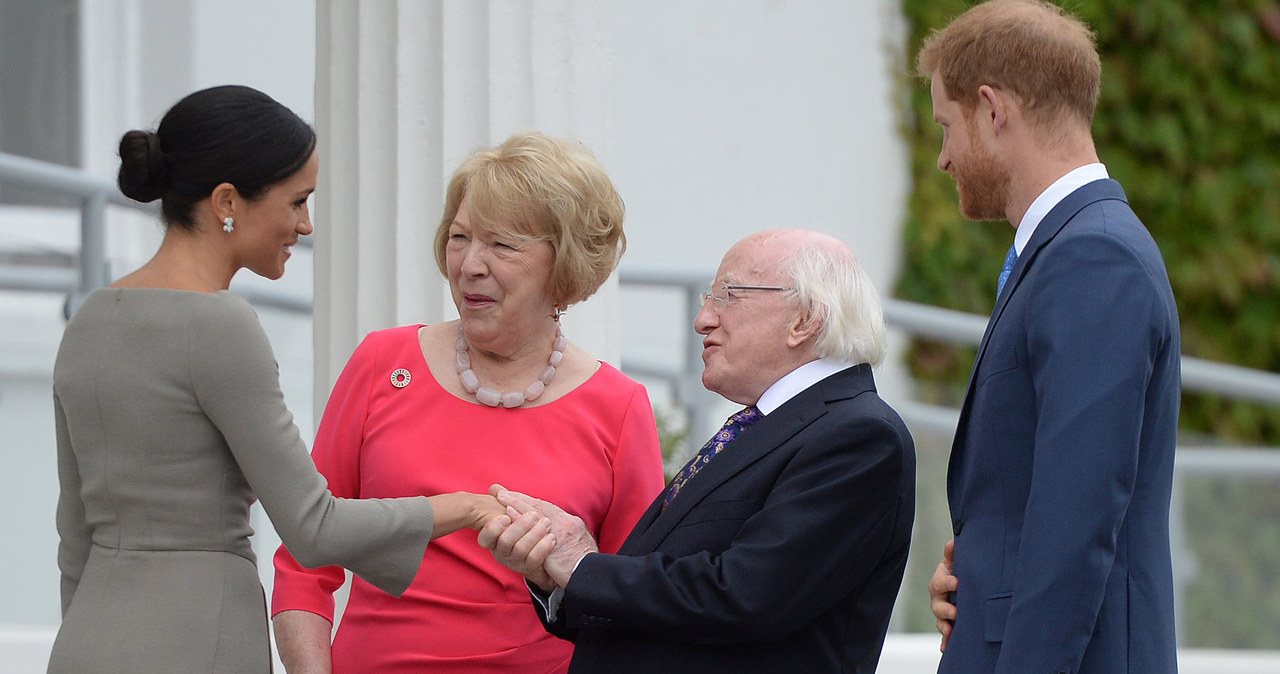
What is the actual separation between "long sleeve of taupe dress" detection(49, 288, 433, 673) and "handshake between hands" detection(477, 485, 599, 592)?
315 millimetres

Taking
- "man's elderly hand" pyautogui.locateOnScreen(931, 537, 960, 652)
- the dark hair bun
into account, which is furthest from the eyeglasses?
the dark hair bun

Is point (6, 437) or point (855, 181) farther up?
point (855, 181)

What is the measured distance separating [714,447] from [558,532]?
0.28m

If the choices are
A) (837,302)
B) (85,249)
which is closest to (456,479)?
(837,302)

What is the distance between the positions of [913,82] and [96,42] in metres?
3.23

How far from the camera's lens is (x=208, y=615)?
190cm

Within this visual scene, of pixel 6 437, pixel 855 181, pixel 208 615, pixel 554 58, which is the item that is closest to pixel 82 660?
Answer: pixel 208 615

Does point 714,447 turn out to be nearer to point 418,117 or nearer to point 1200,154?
point 418,117

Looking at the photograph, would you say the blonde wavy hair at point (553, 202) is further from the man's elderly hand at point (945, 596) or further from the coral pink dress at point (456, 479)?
the man's elderly hand at point (945, 596)

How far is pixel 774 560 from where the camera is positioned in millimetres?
1964

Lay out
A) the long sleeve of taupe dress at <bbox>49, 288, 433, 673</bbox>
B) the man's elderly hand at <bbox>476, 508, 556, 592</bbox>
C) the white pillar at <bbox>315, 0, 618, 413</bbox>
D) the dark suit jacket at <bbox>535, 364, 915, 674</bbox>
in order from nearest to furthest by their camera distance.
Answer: the long sleeve of taupe dress at <bbox>49, 288, 433, 673</bbox> < the dark suit jacket at <bbox>535, 364, 915, 674</bbox> < the man's elderly hand at <bbox>476, 508, 556, 592</bbox> < the white pillar at <bbox>315, 0, 618, 413</bbox>

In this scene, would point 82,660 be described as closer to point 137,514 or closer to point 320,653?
point 137,514

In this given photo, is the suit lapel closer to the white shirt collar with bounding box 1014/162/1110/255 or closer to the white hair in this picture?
the white hair

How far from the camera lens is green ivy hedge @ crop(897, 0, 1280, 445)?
6.10 meters
